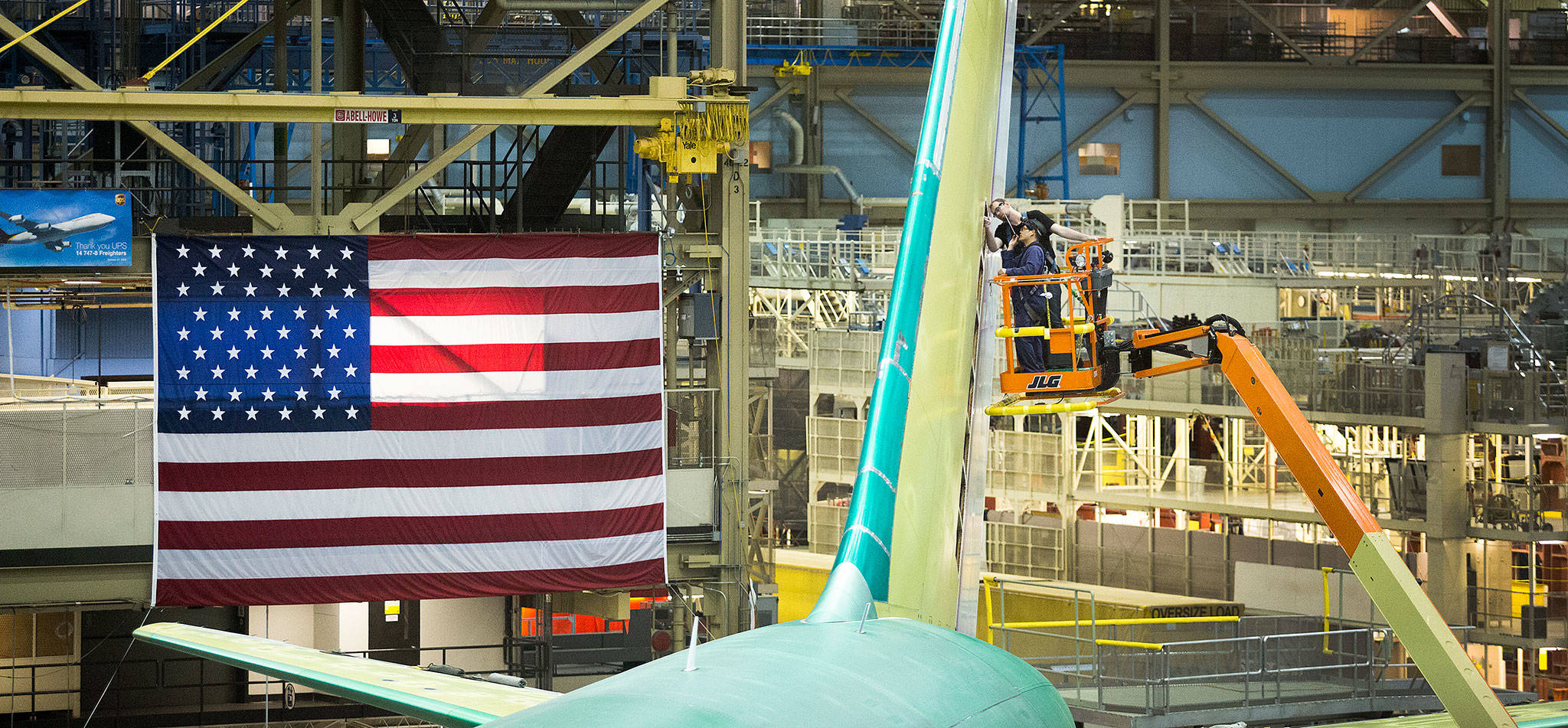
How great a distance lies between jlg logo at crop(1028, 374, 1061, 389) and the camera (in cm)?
1241

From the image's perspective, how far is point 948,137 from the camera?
9555 millimetres

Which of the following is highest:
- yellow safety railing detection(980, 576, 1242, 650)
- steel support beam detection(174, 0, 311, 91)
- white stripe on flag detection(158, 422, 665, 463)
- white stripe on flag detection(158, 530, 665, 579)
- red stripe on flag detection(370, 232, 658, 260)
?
steel support beam detection(174, 0, 311, 91)

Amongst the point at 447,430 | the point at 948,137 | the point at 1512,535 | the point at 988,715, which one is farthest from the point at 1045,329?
the point at 1512,535

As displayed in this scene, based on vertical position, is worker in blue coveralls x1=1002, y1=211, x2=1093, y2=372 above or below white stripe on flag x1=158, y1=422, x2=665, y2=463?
above

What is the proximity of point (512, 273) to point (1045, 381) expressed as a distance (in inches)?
319

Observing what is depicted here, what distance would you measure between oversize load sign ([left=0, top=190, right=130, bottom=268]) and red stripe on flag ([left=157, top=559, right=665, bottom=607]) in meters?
4.23

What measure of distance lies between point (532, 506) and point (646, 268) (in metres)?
3.39

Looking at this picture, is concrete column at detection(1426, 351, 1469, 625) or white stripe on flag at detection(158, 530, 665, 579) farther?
concrete column at detection(1426, 351, 1469, 625)

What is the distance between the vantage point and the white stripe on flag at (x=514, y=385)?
1767 cm

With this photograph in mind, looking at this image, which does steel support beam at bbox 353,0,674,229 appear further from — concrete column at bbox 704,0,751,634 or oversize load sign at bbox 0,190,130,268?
oversize load sign at bbox 0,190,130,268

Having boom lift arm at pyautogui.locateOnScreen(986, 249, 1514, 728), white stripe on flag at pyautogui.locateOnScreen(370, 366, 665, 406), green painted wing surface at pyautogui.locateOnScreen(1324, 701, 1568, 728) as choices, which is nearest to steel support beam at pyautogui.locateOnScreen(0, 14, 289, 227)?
white stripe on flag at pyautogui.locateOnScreen(370, 366, 665, 406)

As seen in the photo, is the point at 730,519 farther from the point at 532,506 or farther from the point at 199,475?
the point at 199,475

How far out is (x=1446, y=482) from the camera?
28.8 m

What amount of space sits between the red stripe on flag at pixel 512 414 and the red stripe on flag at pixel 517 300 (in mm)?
1181
